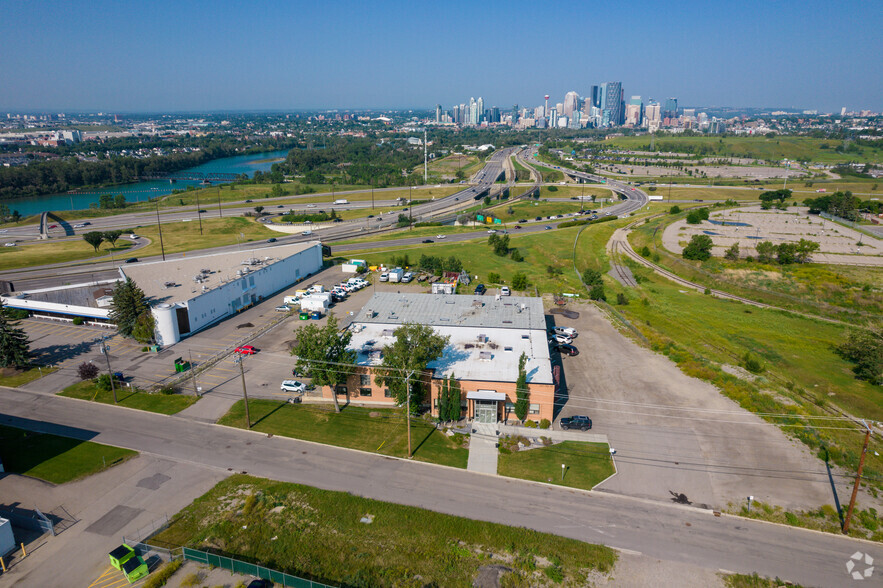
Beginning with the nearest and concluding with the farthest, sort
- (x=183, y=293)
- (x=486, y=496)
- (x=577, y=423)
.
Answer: (x=486, y=496), (x=577, y=423), (x=183, y=293)

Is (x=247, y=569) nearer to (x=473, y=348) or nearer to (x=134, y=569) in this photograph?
(x=134, y=569)

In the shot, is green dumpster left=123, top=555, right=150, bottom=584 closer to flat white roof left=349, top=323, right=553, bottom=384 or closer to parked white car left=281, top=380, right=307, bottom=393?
parked white car left=281, top=380, right=307, bottom=393

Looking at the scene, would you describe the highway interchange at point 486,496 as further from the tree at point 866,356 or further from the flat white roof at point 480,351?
the tree at point 866,356

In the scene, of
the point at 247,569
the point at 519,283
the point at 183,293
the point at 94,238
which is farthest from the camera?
the point at 94,238

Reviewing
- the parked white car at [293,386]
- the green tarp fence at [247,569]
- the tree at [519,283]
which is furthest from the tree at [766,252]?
the green tarp fence at [247,569]

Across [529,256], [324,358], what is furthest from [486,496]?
[529,256]

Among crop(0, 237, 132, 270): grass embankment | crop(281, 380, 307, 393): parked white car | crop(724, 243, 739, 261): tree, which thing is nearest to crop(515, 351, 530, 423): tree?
crop(281, 380, 307, 393): parked white car

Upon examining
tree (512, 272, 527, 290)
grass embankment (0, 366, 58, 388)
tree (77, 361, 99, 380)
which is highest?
tree (512, 272, 527, 290)
